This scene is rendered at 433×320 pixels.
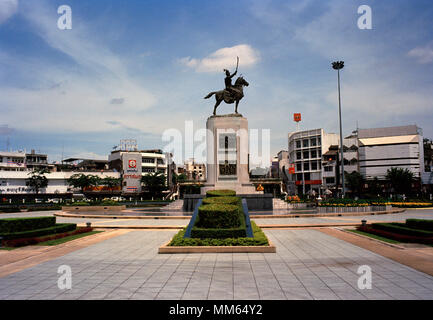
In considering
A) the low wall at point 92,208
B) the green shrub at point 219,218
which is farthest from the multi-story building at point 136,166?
the green shrub at point 219,218

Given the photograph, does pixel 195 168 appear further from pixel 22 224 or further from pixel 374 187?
pixel 22 224

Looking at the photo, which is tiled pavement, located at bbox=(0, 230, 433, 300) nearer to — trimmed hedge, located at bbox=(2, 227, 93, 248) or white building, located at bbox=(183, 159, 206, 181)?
trimmed hedge, located at bbox=(2, 227, 93, 248)

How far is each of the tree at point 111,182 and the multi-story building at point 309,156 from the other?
49.4m

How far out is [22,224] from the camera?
1805 cm

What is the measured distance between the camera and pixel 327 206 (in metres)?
34.7

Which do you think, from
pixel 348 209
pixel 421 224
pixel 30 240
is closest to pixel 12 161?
pixel 30 240

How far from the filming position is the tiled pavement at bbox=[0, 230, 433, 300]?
8.40m

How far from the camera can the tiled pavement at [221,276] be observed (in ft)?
27.6

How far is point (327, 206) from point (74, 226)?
24.8 m

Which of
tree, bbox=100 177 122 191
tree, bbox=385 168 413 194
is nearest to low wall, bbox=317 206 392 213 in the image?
tree, bbox=385 168 413 194

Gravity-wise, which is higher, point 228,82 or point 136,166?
point 228,82

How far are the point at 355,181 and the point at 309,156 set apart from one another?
56.4 feet

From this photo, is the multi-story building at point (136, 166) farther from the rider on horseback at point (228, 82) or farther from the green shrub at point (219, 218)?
the green shrub at point (219, 218)
